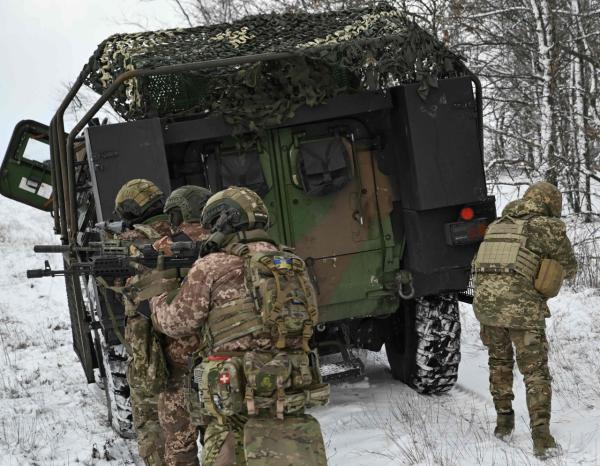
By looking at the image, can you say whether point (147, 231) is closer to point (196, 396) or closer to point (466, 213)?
point (196, 396)

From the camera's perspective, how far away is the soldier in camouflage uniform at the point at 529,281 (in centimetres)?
492

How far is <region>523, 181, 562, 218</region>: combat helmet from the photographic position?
5.03 m

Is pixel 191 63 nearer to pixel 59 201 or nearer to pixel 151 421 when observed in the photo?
pixel 59 201

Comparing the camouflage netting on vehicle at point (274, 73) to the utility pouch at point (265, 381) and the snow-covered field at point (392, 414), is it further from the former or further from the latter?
the utility pouch at point (265, 381)

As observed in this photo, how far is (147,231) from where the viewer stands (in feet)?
16.0

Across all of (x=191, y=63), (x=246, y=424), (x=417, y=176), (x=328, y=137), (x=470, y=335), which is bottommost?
(x=470, y=335)

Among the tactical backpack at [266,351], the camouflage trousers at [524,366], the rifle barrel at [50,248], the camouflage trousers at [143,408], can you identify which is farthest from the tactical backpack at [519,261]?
the rifle barrel at [50,248]

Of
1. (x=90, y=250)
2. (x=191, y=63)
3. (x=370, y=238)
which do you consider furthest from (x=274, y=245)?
(x=370, y=238)

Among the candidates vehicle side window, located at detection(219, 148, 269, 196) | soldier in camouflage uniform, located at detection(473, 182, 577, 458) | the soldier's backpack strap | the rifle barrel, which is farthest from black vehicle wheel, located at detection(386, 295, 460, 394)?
the rifle barrel

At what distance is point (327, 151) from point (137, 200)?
1571mm

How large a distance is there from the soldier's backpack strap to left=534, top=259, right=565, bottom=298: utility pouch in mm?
2250

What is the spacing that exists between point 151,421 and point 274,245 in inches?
71.2

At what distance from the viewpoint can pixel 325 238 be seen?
6281 millimetres

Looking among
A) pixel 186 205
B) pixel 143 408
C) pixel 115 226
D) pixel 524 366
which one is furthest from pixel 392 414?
pixel 115 226
